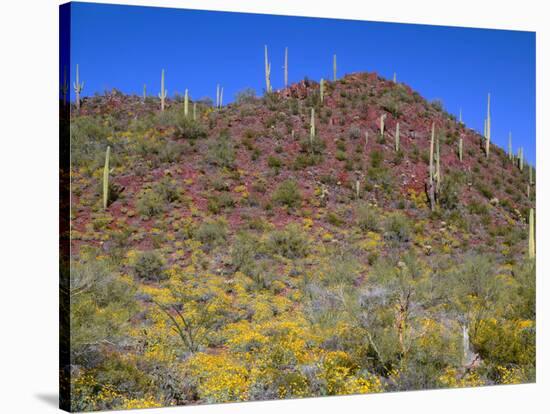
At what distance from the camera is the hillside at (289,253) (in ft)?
41.7

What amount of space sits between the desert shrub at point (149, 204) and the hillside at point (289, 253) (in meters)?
0.02

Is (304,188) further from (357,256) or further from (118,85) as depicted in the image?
(118,85)

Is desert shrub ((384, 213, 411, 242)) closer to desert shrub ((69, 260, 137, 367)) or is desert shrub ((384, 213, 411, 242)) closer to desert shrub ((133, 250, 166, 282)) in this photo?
desert shrub ((133, 250, 166, 282))

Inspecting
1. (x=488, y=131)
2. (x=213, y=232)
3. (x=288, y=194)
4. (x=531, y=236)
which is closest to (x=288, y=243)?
(x=288, y=194)

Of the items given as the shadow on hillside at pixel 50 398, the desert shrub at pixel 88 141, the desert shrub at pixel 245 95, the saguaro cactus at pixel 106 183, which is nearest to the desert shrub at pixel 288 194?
the desert shrub at pixel 245 95

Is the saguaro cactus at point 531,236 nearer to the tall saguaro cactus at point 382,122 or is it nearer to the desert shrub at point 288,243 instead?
the tall saguaro cactus at point 382,122

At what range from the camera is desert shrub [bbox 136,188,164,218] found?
526 inches

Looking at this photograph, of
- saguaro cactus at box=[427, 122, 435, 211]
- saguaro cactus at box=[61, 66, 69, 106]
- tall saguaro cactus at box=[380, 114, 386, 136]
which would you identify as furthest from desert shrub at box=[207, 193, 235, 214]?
saguaro cactus at box=[427, 122, 435, 211]

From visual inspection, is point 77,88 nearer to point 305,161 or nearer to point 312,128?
point 305,161

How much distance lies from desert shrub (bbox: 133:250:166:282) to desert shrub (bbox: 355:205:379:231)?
3073 mm

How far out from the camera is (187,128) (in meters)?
14.5

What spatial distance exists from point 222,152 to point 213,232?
4.39 ft

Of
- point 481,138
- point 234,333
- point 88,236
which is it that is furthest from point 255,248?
point 481,138

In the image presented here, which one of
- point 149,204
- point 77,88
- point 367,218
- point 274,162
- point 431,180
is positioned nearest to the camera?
point 77,88
